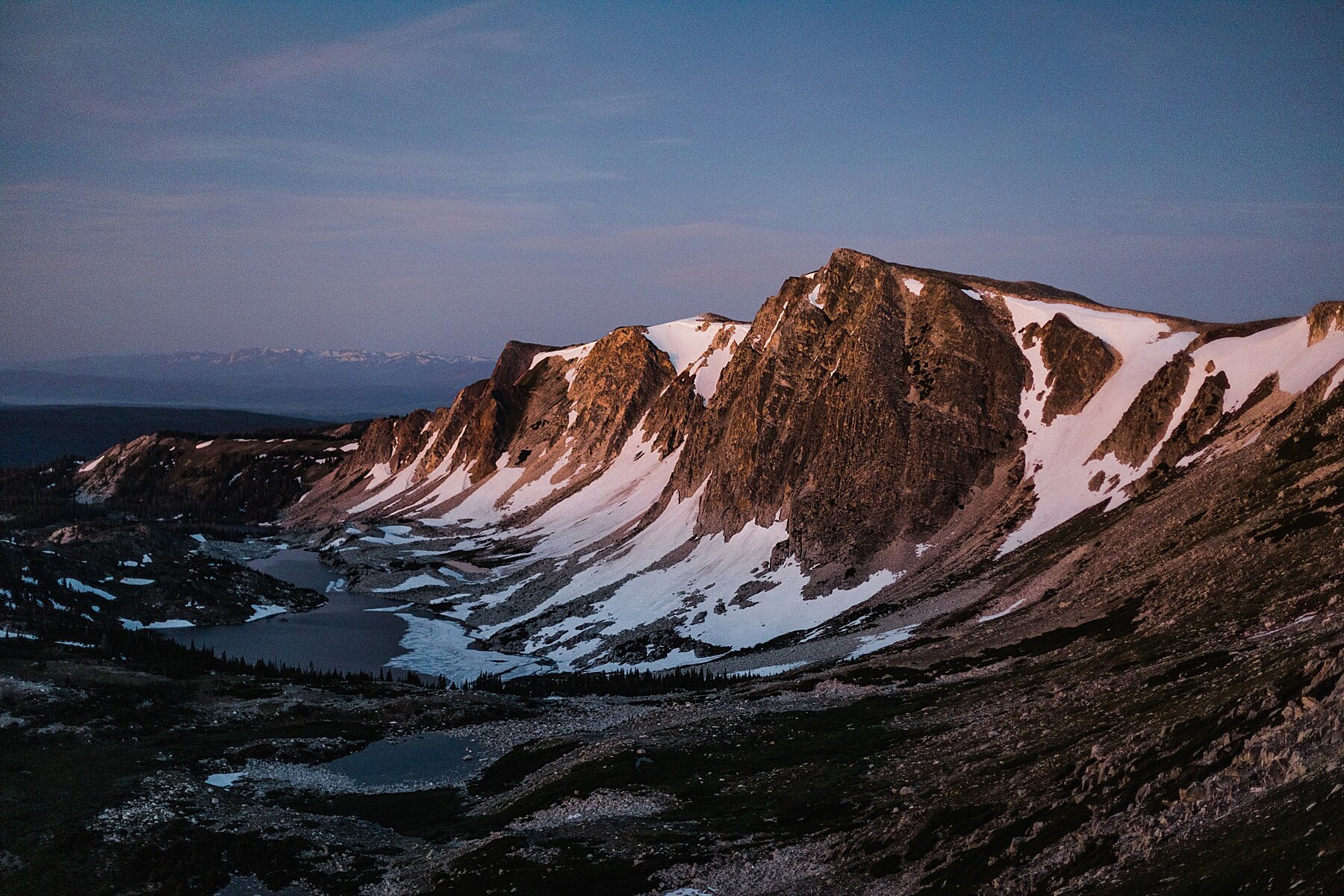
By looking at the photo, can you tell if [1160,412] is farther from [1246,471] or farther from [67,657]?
[67,657]

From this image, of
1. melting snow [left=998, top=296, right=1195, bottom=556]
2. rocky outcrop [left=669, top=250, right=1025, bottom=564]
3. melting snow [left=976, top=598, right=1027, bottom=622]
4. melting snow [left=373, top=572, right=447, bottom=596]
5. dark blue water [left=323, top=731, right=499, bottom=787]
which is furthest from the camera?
melting snow [left=373, top=572, right=447, bottom=596]

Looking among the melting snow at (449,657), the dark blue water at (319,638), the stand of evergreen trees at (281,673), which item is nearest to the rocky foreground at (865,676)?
the stand of evergreen trees at (281,673)

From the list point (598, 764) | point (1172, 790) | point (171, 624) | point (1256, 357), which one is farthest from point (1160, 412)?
point (171, 624)

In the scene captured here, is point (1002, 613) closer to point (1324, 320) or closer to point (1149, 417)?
point (1149, 417)

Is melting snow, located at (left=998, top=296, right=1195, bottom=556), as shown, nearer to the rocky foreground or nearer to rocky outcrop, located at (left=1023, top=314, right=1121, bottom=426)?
the rocky foreground

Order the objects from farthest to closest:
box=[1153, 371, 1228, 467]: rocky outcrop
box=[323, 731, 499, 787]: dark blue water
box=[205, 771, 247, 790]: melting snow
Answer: box=[1153, 371, 1228, 467]: rocky outcrop
box=[323, 731, 499, 787]: dark blue water
box=[205, 771, 247, 790]: melting snow

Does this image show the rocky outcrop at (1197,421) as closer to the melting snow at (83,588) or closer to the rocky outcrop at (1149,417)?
the rocky outcrop at (1149,417)

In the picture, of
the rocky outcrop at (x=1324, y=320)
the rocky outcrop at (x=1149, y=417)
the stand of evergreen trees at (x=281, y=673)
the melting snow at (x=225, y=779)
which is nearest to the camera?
the melting snow at (x=225, y=779)

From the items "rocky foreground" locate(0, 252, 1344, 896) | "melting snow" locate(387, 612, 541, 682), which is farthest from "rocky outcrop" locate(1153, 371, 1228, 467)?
"melting snow" locate(387, 612, 541, 682)

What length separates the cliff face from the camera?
96312 millimetres

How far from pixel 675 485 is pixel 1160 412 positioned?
277 ft

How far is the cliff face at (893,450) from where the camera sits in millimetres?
96312

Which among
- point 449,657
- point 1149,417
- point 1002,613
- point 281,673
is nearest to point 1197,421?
point 1149,417

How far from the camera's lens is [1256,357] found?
95.9 meters
